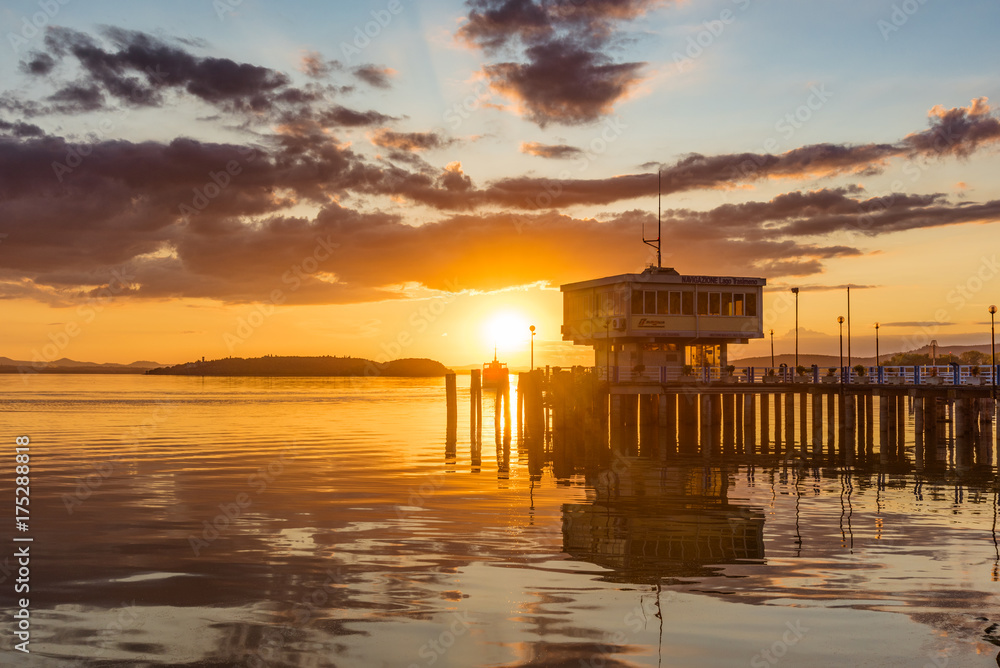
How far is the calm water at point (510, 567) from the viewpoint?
Result: 13617 millimetres

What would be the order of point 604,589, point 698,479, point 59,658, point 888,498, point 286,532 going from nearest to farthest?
1. point 59,658
2. point 604,589
3. point 286,532
4. point 888,498
5. point 698,479

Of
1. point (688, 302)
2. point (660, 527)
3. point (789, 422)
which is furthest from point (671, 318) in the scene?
point (660, 527)

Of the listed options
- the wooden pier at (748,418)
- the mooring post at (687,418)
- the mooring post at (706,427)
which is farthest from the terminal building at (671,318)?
the mooring post at (706,427)

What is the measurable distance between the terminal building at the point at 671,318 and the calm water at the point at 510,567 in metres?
17.9

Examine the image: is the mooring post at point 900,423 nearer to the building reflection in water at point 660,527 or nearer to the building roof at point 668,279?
the building roof at point 668,279

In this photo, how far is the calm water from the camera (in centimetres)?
1362

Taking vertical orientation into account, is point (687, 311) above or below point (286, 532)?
above

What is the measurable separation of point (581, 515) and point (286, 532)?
8.91 m

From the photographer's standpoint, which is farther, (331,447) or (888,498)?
(331,447)

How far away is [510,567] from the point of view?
1888 centimetres

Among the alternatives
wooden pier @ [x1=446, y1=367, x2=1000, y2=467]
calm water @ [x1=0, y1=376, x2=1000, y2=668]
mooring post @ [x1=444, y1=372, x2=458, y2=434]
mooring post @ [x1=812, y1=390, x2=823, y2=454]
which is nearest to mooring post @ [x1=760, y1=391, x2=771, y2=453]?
wooden pier @ [x1=446, y1=367, x2=1000, y2=467]

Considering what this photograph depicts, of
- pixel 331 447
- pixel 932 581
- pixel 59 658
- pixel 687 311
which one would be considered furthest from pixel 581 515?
pixel 687 311

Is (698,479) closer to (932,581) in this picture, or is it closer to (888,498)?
(888,498)

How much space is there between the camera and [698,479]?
115ft
